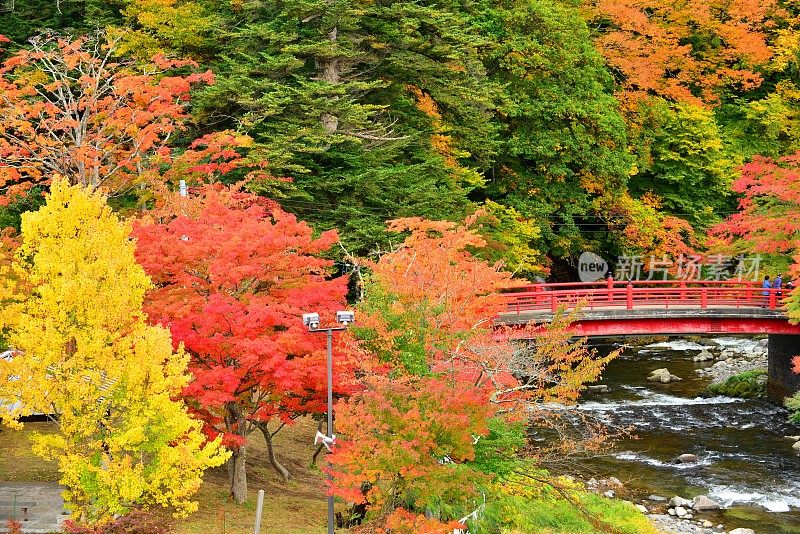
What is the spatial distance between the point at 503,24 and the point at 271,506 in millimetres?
25657

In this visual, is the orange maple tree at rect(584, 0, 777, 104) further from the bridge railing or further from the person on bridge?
the bridge railing

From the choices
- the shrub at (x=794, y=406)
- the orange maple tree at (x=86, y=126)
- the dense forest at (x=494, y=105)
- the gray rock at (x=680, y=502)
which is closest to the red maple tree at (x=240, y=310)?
the orange maple tree at (x=86, y=126)

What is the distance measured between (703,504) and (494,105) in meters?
18.4

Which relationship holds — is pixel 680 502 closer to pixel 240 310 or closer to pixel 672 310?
pixel 672 310

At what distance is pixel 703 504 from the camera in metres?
29.0

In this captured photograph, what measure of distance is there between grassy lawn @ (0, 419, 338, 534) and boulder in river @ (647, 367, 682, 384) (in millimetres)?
19005

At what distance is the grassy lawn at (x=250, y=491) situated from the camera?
76.0 feet

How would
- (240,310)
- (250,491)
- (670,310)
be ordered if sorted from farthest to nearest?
1. (670,310)
2. (250,491)
3. (240,310)

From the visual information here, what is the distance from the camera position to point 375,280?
77.6 feet

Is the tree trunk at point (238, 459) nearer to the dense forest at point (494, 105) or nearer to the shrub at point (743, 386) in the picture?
the dense forest at point (494, 105)

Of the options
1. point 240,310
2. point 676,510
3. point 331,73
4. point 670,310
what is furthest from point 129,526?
point 670,310

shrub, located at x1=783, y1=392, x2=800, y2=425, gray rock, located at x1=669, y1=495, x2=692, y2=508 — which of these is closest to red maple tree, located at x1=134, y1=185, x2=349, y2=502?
gray rock, located at x1=669, y1=495, x2=692, y2=508

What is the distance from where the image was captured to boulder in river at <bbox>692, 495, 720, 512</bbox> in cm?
2897

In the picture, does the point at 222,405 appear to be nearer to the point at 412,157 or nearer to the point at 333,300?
the point at 333,300
